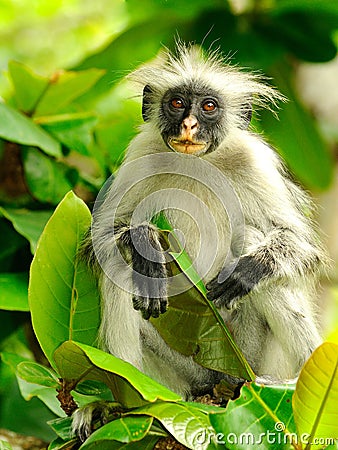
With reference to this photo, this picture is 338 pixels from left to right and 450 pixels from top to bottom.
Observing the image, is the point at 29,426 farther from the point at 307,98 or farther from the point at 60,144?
the point at 307,98

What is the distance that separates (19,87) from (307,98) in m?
2.25

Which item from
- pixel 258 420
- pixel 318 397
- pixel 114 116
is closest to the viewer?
pixel 318 397

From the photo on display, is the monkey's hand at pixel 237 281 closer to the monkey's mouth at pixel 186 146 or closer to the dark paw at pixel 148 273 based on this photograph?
the dark paw at pixel 148 273

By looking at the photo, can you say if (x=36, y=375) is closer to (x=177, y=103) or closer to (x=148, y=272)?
(x=148, y=272)

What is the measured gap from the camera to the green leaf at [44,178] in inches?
139

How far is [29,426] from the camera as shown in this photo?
3416mm

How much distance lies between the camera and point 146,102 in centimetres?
303

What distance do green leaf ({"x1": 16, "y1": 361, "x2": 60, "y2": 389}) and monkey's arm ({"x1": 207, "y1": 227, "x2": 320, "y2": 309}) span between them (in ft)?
1.91

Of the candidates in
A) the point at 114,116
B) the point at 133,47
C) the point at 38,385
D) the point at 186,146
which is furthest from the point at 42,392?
the point at 133,47

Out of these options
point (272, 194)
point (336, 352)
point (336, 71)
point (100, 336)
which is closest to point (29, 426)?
point (100, 336)

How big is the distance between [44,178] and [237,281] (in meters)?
1.34

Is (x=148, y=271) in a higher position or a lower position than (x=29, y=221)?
higher

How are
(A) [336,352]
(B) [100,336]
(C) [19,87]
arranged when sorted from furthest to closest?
(C) [19,87]
(B) [100,336]
(A) [336,352]

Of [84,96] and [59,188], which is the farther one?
[84,96]
